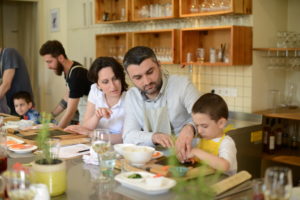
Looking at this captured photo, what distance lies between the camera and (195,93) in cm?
249

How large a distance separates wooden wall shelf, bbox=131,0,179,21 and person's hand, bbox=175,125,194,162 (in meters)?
2.46

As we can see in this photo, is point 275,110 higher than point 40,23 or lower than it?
lower

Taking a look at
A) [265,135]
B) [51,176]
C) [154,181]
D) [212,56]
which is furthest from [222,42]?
[51,176]

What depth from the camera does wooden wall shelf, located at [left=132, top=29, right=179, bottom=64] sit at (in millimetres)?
4352

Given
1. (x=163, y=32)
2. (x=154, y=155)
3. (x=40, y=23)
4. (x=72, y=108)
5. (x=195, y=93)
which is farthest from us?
(x=40, y=23)

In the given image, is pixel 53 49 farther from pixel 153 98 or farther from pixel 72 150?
pixel 72 150

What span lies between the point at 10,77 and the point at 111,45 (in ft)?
4.92

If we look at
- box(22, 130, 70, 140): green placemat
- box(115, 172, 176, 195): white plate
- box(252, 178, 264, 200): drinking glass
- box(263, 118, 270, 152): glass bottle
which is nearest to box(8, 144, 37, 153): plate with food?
box(22, 130, 70, 140): green placemat

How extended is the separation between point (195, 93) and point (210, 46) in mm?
1924

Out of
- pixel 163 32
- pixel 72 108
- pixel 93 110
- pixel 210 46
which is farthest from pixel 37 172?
pixel 163 32

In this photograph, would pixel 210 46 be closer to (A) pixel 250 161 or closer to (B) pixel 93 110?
(A) pixel 250 161

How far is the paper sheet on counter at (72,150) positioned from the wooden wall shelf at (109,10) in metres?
3.09

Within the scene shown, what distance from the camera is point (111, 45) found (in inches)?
218

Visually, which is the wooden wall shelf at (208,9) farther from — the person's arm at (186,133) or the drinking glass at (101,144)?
the drinking glass at (101,144)
